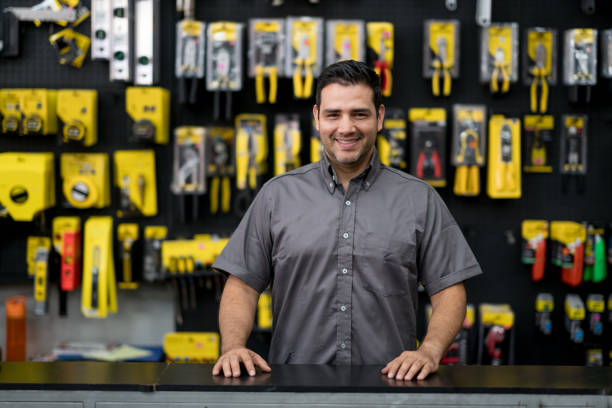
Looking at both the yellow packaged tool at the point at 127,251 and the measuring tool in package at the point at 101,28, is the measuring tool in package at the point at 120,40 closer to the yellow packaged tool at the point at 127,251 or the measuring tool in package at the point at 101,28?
the measuring tool in package at the point at 101,28

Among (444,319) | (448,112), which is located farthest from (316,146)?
(444,319)

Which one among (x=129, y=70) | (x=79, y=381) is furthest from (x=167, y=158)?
(x=79, y=381)

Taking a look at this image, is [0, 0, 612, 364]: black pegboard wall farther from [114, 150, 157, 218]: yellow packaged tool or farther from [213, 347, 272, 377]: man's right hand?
[213, 347, 272, 377]: man's right hand

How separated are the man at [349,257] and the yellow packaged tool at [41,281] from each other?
83.5 inches

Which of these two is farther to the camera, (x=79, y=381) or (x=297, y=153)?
(x=297, y=153)

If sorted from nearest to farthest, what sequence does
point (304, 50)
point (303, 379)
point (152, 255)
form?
point (303, 379) → point (304, 50) → point (152, 255)

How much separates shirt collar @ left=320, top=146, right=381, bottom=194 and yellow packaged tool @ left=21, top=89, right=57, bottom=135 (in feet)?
7.47

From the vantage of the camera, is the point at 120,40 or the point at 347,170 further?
the point at 120,40

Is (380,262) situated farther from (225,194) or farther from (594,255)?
(594,255)

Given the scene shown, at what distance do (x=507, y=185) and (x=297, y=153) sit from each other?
1206 mm

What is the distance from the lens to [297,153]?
3693 millimetres

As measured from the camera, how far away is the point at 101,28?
376cm

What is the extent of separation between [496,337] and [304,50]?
194 cm

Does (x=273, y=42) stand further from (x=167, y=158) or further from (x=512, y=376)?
(x=512, y=376)
